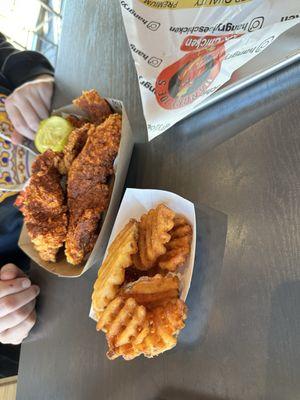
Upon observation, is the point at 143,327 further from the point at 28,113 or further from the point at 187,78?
the point at 28,113

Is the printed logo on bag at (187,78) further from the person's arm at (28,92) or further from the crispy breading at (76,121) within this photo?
the person's arm at (28,92)

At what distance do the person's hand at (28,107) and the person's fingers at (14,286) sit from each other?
43 centimetres

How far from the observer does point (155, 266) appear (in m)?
0.75

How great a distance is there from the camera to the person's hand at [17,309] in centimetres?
97

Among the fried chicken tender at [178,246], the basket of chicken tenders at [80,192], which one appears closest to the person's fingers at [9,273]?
the basket of chicken tenders at [80,192]

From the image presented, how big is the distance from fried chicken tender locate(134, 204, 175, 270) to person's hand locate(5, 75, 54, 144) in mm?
576

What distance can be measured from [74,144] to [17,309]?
46 centimetres

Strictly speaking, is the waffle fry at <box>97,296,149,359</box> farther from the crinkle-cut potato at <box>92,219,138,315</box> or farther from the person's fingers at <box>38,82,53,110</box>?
the person's fingers at <box>38,82,53,110</box>

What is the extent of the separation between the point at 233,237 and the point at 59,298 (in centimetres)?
51

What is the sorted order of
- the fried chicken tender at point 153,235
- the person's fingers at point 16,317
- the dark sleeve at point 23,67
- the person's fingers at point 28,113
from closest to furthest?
the fried chicken tender at point 153,235
the person's fingers at point 16,317
the person's fingers at point 28,113
the dark sleeve at point 23,67

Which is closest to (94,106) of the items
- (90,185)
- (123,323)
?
(90,185)

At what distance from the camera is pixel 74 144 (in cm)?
90

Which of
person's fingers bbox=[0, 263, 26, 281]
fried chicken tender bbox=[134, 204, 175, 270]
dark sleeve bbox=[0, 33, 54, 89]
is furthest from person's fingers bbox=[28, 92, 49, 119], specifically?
fried chicken tender bbox=[134, 204, 175, 270]

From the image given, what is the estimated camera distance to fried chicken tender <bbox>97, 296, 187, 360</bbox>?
0.65 metres
